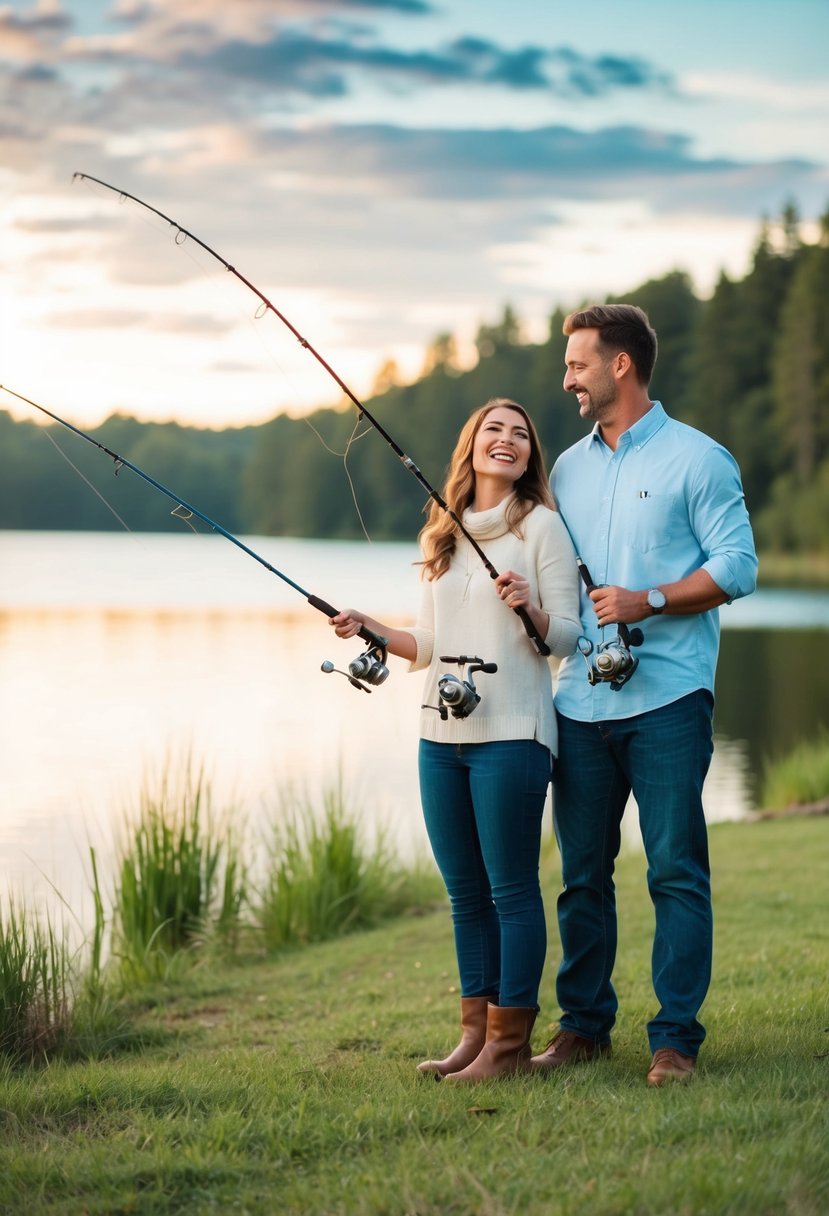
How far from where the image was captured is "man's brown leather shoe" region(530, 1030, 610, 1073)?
3.66 meters

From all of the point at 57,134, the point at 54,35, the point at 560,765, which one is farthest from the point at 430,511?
the point at 57,134

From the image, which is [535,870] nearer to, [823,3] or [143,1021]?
[143,1021]

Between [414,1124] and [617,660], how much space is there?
1186 millimetres

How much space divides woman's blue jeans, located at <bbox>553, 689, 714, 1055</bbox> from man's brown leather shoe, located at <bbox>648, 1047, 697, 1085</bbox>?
2 centimetres

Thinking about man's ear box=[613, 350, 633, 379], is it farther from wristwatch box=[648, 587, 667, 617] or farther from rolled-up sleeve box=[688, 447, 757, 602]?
wristwatch box=[648, 587, 667, 617]

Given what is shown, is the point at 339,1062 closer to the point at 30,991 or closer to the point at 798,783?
the point at 30,991

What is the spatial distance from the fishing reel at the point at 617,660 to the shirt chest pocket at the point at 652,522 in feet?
0.76

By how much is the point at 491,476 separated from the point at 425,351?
78.2 m

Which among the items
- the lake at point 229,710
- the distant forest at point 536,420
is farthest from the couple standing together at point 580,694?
the distant forest at point 536,420

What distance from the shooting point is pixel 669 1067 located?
345cm

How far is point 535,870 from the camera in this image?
11.8ft

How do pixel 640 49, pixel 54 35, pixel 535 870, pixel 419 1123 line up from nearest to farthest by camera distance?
pixel 419 1123
pixel 535 870
pixel 54 35
pixel 640 49

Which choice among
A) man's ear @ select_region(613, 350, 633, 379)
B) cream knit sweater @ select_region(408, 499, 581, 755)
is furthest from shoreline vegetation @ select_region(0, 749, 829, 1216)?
man's ear @ select_region(613, 350, 633, 379)

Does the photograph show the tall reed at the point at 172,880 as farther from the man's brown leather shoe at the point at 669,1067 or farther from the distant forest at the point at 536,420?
the distant forest at the point at 536,420
